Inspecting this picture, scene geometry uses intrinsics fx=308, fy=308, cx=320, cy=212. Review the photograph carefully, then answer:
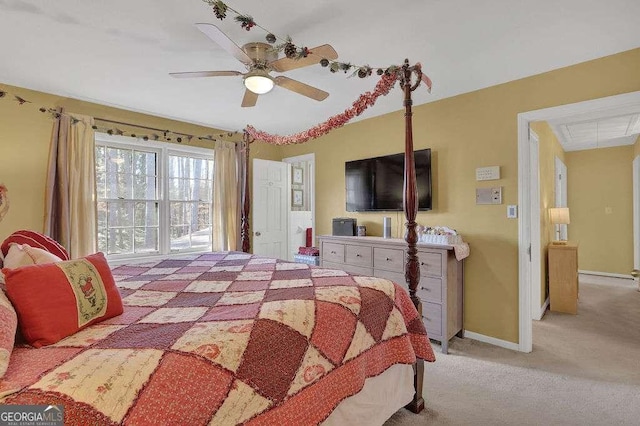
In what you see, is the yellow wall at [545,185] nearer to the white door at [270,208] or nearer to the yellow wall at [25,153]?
the white door at [270,208]

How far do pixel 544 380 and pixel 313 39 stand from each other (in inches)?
122

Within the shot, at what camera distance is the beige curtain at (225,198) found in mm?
4336

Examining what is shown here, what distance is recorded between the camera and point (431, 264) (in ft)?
9.70

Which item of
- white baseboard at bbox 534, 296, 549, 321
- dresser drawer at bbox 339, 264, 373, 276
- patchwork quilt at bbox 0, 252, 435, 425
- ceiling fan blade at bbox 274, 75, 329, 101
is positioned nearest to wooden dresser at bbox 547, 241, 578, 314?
white baseboard at bbox 534, 296, 549, 321

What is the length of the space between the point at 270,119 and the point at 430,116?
205 centimetres

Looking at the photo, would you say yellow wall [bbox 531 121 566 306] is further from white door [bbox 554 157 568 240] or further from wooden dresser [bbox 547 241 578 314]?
white door [bbox 554 157 568 240]

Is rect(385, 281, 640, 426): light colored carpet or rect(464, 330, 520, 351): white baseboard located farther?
rect(464, 330, 520, 351): white baseboard

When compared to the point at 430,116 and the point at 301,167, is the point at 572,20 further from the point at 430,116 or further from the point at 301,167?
the point at 301,167

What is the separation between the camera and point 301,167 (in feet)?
19.5

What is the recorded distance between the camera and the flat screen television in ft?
11.4

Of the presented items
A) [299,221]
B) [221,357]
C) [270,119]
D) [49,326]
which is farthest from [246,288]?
[299,221]

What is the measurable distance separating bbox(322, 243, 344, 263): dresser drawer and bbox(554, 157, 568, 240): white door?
4.01m

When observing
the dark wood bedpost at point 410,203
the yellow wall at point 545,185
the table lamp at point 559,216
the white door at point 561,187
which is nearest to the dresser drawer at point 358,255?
the dark wood bedpost at point 410,203

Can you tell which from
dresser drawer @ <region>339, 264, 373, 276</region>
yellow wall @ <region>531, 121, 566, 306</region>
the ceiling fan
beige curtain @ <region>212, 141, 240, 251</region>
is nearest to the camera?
the ceiling fan
